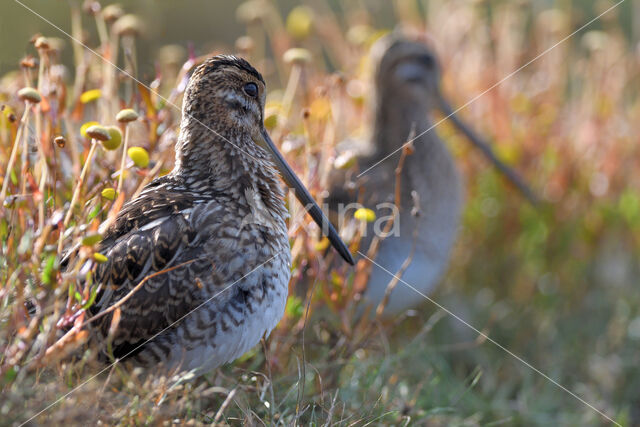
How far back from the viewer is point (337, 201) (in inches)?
112

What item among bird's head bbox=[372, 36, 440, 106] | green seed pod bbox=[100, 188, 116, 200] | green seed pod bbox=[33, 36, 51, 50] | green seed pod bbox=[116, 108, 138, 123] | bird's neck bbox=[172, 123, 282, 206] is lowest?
bird's head bbox=[372, 36, 440, 106]

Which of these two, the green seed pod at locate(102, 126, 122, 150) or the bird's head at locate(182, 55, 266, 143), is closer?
the green seed pod at locate(102, 126, 122, 150)

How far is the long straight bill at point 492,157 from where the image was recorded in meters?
3.66

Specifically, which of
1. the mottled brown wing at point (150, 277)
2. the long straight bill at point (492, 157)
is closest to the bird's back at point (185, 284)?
the mottled brown wing at point (150, 277)

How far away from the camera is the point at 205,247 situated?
1907mm

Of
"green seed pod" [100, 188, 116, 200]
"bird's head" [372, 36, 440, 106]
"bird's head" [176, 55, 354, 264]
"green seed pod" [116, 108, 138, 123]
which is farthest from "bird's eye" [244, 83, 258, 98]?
"bird's head" [372, 36, 440, 106]

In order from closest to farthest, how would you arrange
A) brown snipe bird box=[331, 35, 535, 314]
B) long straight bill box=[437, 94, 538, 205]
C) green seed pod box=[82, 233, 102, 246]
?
1. green seed pod box=[82, 233, 102, 246]
2. brown snipe bird box=[331, 35, 535, 314]
3. long straight bill box=[437, 94, 538, 205]

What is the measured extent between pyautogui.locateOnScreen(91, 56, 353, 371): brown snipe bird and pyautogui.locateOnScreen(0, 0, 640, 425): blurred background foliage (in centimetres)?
34

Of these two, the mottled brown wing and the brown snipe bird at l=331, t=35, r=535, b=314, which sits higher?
the mottled brown wing

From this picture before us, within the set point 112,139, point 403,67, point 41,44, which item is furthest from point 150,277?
point 403,67

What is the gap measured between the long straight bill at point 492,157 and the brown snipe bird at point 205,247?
1733mm

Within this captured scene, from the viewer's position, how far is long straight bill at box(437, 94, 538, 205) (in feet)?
12.0

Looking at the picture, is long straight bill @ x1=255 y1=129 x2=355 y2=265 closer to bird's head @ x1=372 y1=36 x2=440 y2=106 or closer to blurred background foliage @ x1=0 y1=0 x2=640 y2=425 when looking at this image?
blurred background foliage @ x1=0 y1=0 x2=640 y2=425

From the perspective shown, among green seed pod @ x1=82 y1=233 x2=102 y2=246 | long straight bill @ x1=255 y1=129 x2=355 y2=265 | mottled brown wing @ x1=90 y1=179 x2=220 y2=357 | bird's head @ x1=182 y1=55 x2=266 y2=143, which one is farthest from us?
long straight bill @ x1=255 y1=129 x2=355 y2=265
